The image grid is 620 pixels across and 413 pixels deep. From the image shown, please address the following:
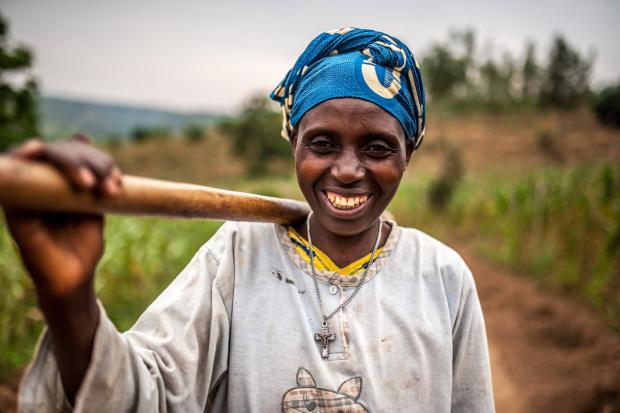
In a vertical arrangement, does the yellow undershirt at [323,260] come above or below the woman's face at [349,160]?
below

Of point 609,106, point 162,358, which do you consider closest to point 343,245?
point 162,358

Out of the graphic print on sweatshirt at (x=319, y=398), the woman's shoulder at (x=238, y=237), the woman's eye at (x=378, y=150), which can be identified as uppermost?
the woman's eye at (x=378, y=150)

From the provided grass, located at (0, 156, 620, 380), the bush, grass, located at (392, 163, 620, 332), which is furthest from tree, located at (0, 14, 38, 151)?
the bush

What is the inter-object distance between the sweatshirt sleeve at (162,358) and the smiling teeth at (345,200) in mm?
395

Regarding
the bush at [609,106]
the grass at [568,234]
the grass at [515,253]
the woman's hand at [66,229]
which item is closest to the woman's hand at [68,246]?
the woman's hand at [66,229]

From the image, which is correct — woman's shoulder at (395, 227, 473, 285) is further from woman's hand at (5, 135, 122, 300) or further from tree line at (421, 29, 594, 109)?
tree line at (421, 29, 594, 109)

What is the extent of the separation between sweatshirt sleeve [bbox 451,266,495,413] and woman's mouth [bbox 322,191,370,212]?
0.47 m

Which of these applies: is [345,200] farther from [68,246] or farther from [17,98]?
[17,98]

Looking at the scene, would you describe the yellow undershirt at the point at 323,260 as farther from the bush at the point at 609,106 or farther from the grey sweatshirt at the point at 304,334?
the bush at the point at 609,106

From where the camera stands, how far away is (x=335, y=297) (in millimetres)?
1382

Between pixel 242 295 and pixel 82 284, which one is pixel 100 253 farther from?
pixel 242 295

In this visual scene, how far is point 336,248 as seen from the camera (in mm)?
1494

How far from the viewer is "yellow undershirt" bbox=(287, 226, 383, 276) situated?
4.74 feet

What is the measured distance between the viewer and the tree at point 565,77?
116 feet
